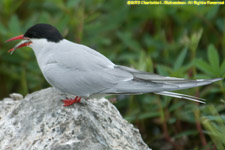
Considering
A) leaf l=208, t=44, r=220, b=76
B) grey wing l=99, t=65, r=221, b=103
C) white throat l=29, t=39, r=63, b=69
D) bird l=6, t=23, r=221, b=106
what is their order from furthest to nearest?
1. leaf l=208, t=44, r=220, b=76
2. white throat l=29, t=39, r=63, b=69
3. bird l=6, t=23, r=221, b=106
4. grey wing l=99, t=65, r=221, b=103

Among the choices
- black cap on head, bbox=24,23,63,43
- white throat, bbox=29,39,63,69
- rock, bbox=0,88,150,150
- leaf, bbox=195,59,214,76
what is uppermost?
black cap on head, bbox=24,23,63,43

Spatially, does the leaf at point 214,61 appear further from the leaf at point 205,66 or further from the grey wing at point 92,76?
the grey wing at point 92,76

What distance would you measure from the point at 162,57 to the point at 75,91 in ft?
8.53

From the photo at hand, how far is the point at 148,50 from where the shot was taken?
17.7 feet

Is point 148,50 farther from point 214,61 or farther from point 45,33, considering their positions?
point 45,33

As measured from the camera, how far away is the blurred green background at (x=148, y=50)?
4199 millimetres

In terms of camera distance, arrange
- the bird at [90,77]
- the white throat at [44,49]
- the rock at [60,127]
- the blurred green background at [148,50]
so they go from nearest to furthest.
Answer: the rock at [60,127], the bird at [90,77], the white throat at [44,49], the blurred green background at [148,50]

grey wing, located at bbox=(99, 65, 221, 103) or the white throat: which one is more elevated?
the white throat

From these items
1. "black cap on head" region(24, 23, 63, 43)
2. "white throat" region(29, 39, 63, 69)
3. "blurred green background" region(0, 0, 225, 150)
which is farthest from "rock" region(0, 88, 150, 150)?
"blurred green background" region(0, 0, 225, 150)

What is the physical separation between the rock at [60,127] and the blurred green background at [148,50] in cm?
97

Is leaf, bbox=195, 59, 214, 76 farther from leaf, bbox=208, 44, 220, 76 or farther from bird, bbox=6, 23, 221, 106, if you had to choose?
bird, bbox=6, 23, 221, 106

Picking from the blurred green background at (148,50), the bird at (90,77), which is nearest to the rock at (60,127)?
the bird at (90,77)

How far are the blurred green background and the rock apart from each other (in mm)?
969

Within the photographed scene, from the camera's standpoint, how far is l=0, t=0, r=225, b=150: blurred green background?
4199mm
